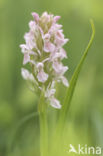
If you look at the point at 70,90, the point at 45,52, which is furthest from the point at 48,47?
the point at 70,90

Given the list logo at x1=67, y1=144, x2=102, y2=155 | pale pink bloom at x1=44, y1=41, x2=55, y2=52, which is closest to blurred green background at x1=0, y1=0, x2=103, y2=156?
logo at x1=67, y1=144, x2=102, y2=155

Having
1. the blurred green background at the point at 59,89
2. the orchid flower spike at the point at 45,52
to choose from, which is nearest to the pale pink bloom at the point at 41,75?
the orchid flower spike at the point at 45,52

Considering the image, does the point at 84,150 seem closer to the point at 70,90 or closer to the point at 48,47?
the point at 70,90

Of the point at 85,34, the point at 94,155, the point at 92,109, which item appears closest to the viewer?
the point at 94,155

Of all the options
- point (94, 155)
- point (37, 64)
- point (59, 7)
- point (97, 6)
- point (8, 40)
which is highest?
point (59, 7)

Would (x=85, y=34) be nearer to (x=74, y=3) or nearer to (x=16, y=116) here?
(x=74, y=3)

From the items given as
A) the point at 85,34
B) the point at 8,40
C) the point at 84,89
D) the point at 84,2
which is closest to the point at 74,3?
the point at 84,2

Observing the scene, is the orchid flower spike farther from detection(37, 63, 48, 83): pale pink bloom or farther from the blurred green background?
the blurred green background
